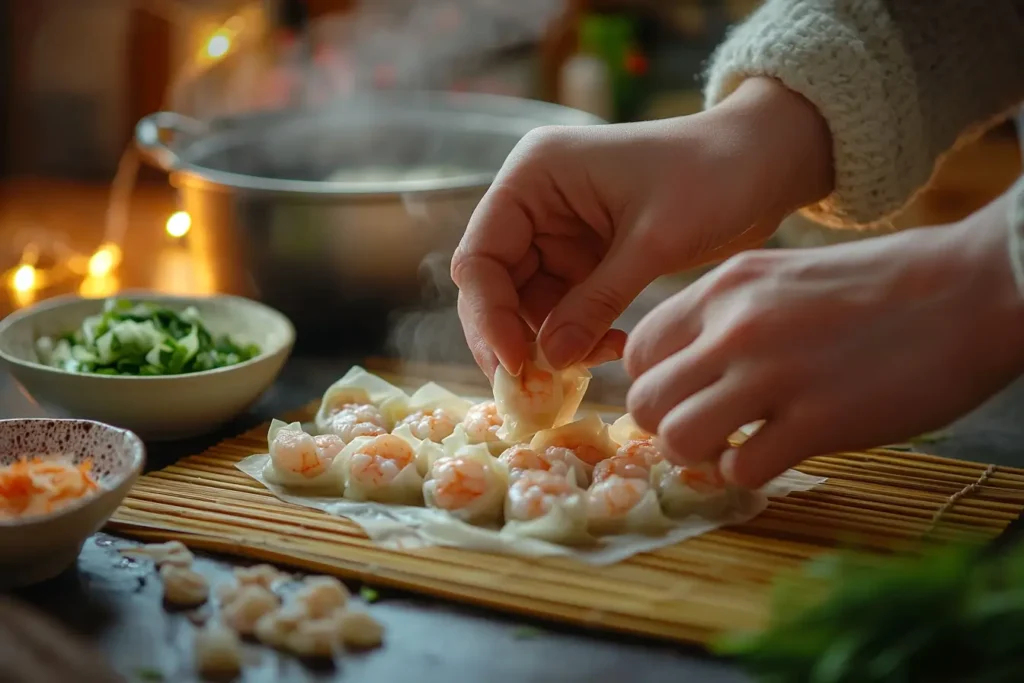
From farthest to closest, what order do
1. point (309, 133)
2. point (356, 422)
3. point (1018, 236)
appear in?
point (309, 133)
point (356, 422)
point (1018, 236)

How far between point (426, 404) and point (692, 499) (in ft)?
1.35

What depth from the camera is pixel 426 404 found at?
4.73ft

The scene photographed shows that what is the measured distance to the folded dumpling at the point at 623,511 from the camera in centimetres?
114

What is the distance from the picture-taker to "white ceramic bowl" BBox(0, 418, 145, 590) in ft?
3.26

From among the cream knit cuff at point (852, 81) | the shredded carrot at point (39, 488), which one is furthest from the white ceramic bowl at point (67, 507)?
the cream knit cuff at point (852, 81)

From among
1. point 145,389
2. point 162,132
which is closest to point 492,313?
point 145,389

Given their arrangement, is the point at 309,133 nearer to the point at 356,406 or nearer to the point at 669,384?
the point at 356,406

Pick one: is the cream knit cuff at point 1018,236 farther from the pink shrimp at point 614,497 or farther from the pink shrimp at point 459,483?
the pink shrimp at point 459,483

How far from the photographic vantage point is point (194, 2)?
351 centimetres

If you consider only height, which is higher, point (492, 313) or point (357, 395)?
point (492, 313)

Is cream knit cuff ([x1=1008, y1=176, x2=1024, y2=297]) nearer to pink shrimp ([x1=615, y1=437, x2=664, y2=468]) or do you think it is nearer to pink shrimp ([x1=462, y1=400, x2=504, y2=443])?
pink shrimp ([x1=615, y1=437, x2=664, y2=468])

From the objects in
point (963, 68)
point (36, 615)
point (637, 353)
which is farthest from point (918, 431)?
point (36, 615)

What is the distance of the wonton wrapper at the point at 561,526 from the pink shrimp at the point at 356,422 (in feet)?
0.97

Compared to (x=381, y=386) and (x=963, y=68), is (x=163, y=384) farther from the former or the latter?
(x=963, y=68)
